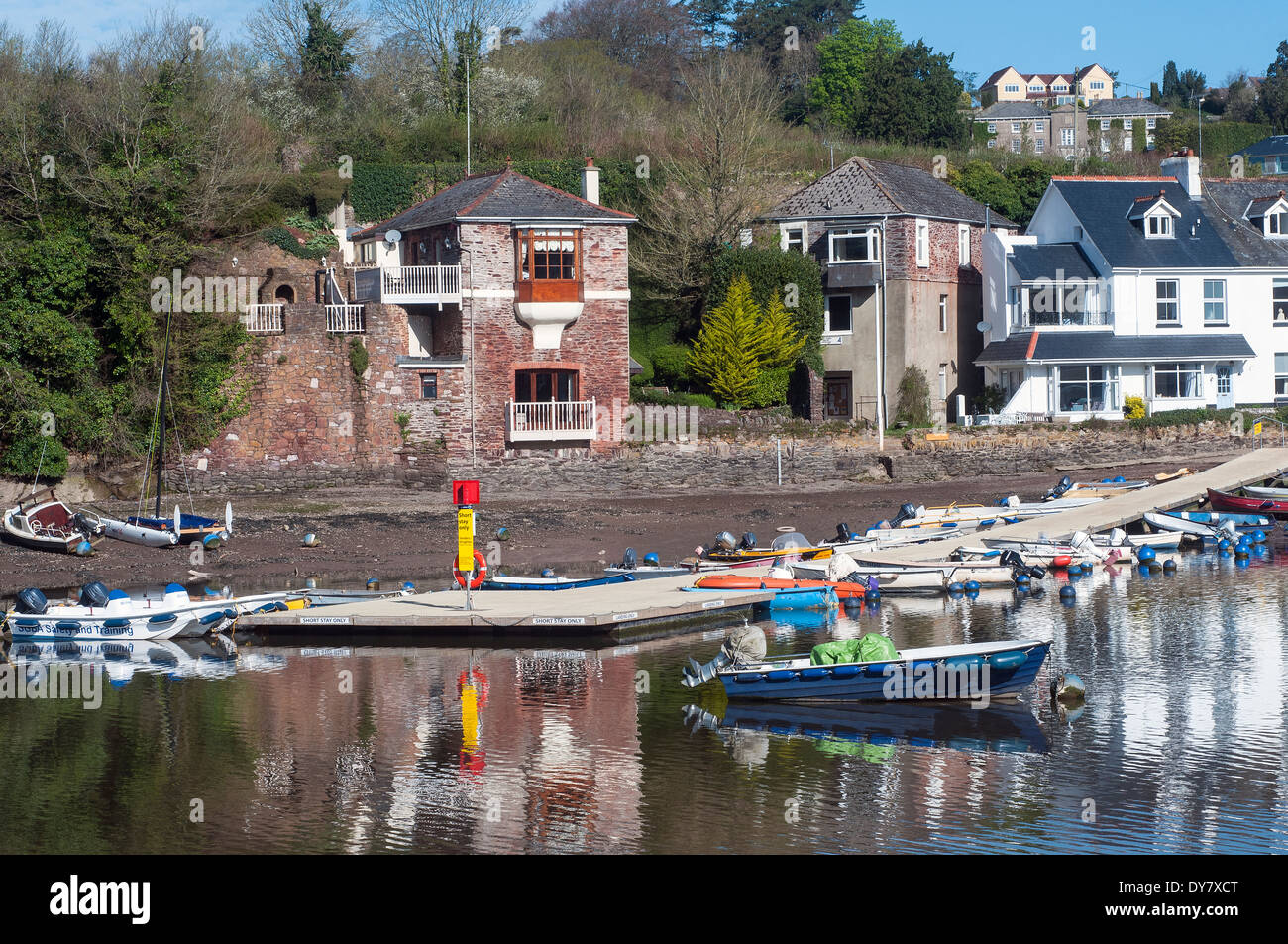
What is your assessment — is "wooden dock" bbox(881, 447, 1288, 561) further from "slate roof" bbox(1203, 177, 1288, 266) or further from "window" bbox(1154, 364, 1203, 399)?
"slate roof" bbox(1203, 177, 1288, 266)

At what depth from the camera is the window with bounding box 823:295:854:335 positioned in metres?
57.2

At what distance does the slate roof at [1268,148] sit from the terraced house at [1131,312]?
33182mm

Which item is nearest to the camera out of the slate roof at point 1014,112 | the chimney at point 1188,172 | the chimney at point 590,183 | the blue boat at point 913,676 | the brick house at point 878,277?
the blue boat at point 913,676

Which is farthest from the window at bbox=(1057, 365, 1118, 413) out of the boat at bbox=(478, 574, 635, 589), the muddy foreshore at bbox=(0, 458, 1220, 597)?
the boat at bbox=(478, 574, 635, 589)

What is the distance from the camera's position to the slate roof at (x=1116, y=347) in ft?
183

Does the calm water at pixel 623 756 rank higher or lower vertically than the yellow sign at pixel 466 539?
lower

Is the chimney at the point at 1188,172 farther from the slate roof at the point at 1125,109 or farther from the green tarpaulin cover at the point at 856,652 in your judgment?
the slate roof at the point at 1125,109

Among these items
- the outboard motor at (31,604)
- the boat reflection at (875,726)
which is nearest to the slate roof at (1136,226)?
the boat reflection at (875,726)

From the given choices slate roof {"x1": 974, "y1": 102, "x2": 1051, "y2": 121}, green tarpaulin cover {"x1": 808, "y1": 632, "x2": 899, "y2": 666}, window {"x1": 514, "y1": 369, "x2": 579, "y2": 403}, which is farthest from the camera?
slate roof {"x1": 974, "y1": 102, "x2": 1051, "y2": 121}

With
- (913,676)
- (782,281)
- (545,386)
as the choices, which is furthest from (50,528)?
(782,281)

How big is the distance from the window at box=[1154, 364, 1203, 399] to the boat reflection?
35.4 metres

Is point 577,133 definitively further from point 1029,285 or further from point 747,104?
point 1029,285
